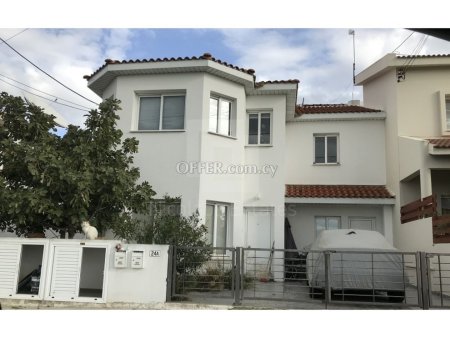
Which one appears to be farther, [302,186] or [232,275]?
[302,186]

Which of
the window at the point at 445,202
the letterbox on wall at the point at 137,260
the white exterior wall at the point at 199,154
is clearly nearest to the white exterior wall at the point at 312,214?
the white exterior wall at the point at 199,154

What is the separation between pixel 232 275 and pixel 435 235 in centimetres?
589

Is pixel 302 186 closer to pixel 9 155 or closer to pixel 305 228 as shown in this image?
pixel 305 228

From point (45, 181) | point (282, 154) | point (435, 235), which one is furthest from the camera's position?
point (282, 154)

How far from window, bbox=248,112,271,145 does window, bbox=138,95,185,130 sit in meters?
2.87

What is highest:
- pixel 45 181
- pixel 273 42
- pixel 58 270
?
pixel 273 42

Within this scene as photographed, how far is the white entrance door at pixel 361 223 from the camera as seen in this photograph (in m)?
15.5

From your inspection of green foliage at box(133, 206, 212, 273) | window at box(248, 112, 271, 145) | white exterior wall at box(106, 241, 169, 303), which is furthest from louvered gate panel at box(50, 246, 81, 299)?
window at box(248, 112, 271, 145)

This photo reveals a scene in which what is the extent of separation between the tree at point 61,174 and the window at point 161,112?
246cm

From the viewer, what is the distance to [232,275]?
927cm

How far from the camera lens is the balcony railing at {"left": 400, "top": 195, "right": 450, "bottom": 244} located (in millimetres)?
10923

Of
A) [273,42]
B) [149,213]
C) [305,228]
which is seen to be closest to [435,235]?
[305,228]

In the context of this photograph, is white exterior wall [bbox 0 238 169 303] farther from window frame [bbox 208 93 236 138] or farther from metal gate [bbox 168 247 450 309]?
window frame [bbox 208 93 236 138]

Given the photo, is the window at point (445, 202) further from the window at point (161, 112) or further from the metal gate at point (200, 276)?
the window at point (161, 112)
